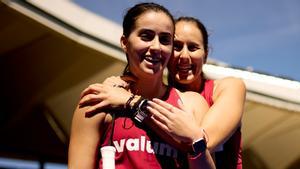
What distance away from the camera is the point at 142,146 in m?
1.17

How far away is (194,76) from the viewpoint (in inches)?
66.2

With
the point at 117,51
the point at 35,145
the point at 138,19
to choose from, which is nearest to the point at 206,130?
the point at 138,19

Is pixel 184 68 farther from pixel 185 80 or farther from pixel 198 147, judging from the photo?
pixel 198 147

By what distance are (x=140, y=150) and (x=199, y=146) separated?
0.17 meters

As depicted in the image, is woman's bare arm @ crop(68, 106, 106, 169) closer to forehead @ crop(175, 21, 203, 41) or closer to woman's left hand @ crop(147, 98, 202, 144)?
woman's left hand @ crop(147, 98, 202, 144)

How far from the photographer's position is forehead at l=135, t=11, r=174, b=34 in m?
1.23

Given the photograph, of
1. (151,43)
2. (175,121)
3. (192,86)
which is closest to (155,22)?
(151,43)

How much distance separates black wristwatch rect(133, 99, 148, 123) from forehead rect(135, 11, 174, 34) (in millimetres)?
224

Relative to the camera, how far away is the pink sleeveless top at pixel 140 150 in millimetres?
1159

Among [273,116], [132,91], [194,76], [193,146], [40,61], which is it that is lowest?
[193,146]

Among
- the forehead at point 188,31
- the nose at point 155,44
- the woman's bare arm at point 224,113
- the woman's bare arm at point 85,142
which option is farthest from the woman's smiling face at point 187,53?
the woman's bare arm at point 85,142

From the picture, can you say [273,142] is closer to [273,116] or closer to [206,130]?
[273,116]

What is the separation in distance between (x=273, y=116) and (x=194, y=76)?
2370 mm

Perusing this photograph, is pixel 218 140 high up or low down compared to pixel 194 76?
down
